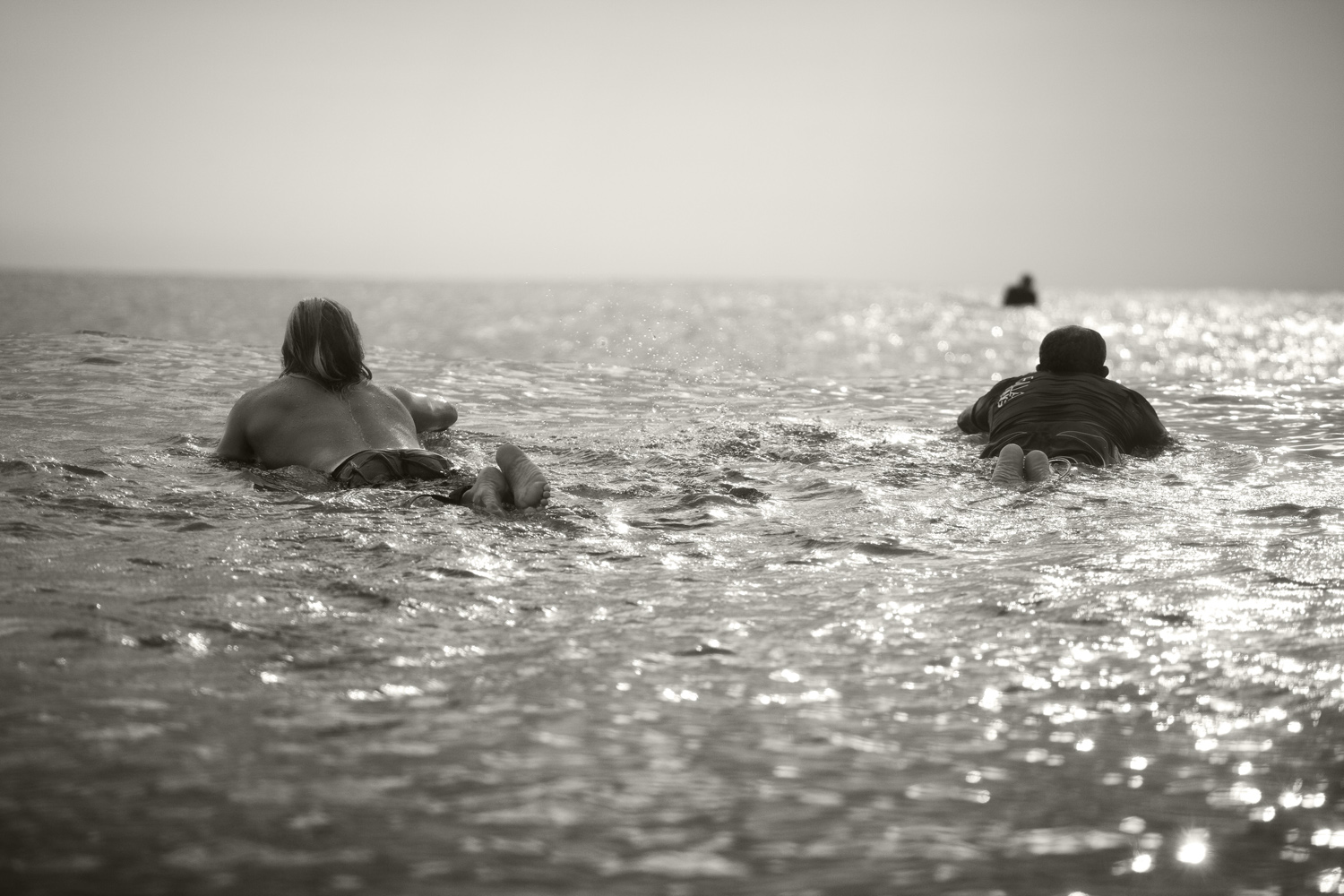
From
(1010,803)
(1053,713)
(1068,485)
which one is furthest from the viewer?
(1068,485)

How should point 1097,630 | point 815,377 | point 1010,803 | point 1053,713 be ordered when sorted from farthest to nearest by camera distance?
1. point 815,377
2. point 1097,630
3. point 1053,713
4. point 1010,803

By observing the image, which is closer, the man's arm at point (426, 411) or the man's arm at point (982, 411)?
the man's arm at point (426, 411)

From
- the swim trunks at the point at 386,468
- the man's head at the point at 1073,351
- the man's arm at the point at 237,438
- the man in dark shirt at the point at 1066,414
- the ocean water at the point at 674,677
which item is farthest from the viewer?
the man's head at the point at 1073,351

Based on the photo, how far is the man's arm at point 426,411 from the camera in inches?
280

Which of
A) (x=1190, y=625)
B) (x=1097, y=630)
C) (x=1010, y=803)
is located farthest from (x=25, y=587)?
(x=1190, y=625)

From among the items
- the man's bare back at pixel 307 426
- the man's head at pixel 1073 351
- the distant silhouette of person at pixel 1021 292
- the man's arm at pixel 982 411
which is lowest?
the man's bare back at pixel 307 426

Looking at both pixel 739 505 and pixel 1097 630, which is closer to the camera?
pixel 1097 630

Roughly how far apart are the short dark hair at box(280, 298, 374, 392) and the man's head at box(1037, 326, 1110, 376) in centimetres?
414

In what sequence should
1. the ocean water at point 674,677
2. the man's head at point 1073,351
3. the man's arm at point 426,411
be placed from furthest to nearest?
1. the man's head at point 1073,351
2. the man's arm at point 426,411
3. the ocean water at point 674,677

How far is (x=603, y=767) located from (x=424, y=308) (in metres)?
79.0

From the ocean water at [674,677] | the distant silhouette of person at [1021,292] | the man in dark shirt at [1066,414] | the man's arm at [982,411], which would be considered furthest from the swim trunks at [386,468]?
the distant silhouette of person at [1021,292]

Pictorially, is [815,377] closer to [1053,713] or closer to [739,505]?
[739,505]

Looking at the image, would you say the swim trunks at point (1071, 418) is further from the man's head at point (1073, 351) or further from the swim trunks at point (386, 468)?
the swim trunks at point (386, 468)

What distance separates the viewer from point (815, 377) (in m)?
11.6
